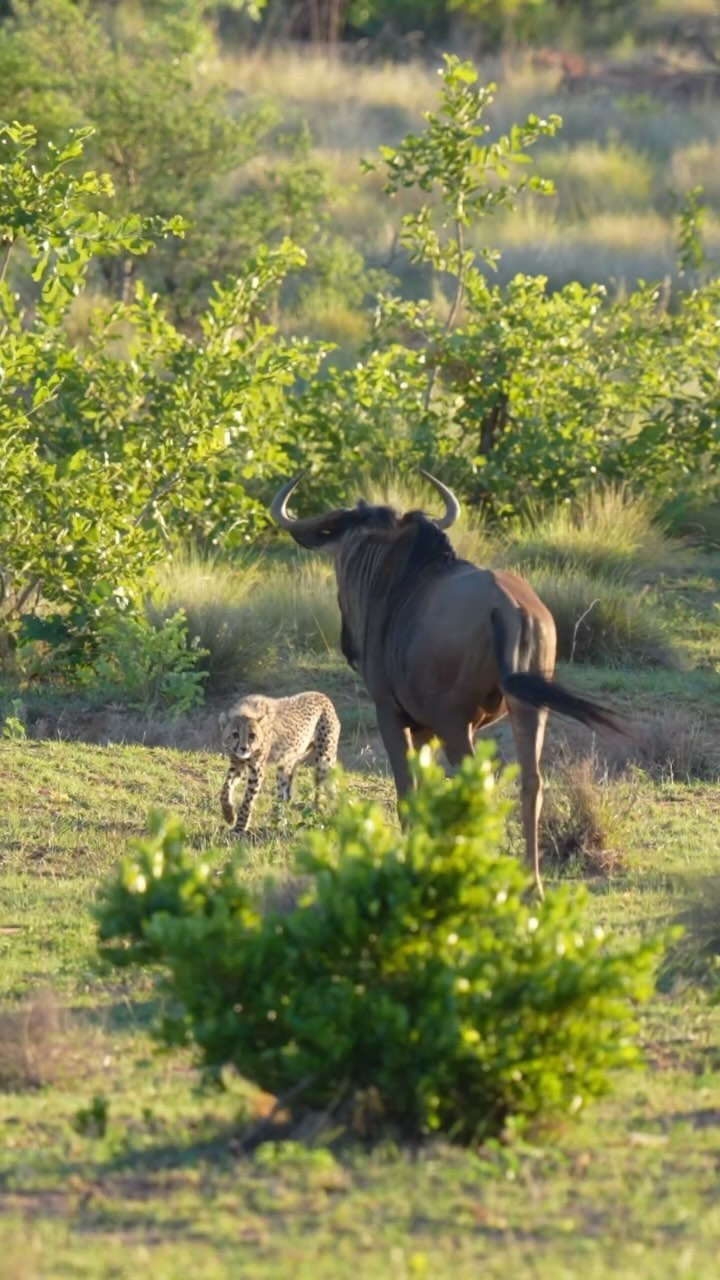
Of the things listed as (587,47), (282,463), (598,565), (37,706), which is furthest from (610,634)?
(587,47)

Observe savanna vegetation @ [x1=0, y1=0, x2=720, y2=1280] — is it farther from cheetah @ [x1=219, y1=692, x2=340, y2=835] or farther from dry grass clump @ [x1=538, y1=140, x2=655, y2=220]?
cheetah @ [x1=219, y1=692, x2=340, y2=835]

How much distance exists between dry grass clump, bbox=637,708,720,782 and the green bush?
690cm

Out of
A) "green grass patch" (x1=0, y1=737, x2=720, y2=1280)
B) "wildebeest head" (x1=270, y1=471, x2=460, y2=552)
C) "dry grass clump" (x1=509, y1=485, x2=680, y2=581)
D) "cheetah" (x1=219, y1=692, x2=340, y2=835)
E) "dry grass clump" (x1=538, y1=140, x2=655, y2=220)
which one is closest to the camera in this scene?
"green grass patch" (x1=0, y1=737, x2=720, y2=1280)

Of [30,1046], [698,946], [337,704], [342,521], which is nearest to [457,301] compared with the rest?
[337,704]

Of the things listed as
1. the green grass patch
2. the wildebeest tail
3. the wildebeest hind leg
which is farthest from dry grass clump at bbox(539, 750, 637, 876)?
the green grass patch

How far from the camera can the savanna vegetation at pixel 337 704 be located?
5914 mm

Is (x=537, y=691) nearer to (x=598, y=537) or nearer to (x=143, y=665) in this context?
(x=143, y=665)

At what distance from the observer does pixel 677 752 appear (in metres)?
13.3

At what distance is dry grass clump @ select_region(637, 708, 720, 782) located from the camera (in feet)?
43.1

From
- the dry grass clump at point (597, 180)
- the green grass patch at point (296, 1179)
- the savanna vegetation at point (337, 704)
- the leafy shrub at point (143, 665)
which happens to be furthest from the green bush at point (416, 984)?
the dry grass clump at point (597, 180)

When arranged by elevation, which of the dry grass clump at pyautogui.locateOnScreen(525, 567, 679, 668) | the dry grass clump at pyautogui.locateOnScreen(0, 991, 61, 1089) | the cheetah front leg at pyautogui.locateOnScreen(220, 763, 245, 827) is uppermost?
the dry grass clump at pyautogui.locateOnScreen(0, 991, 61, 1089)

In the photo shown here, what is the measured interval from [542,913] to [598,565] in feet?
35.7

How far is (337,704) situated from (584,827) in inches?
152

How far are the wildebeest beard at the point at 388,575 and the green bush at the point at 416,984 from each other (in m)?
4.12
